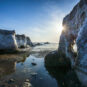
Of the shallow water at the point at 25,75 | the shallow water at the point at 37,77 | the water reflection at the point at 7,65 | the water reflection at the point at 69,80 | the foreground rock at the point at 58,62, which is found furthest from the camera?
the foreground rock at the point at 58,62

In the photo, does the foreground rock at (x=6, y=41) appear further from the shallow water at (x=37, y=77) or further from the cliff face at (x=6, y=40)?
the shallow water at (x=37, y=77)

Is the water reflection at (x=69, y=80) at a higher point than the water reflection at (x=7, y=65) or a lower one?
higher

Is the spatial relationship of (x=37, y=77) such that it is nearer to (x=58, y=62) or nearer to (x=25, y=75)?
(x=25, y=75)

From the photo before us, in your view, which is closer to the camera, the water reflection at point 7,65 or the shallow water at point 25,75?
the shallow water at point 25,75

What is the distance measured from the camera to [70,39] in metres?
8.90

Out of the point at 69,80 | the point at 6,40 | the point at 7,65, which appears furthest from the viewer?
the point at 6,40

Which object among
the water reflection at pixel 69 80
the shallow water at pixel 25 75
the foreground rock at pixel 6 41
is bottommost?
the shallow water at pixel 25 75

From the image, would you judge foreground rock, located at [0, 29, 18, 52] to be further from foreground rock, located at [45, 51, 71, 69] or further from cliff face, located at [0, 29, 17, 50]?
foreground rock, located at [45, 51, 71, 69]

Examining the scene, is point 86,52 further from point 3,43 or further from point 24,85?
point 3,43

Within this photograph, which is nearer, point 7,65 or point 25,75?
point 25,75

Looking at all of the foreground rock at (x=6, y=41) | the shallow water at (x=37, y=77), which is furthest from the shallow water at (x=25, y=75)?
the foreground rock at (x=6, y=41)

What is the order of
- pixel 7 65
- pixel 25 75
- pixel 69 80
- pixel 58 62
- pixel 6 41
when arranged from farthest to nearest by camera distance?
pixel 6 41, pixel 7 65, pixel 58 62, pixel 25 75, pixel 69 80

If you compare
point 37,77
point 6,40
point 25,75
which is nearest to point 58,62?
point 37,77

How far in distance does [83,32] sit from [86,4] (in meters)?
2.56
